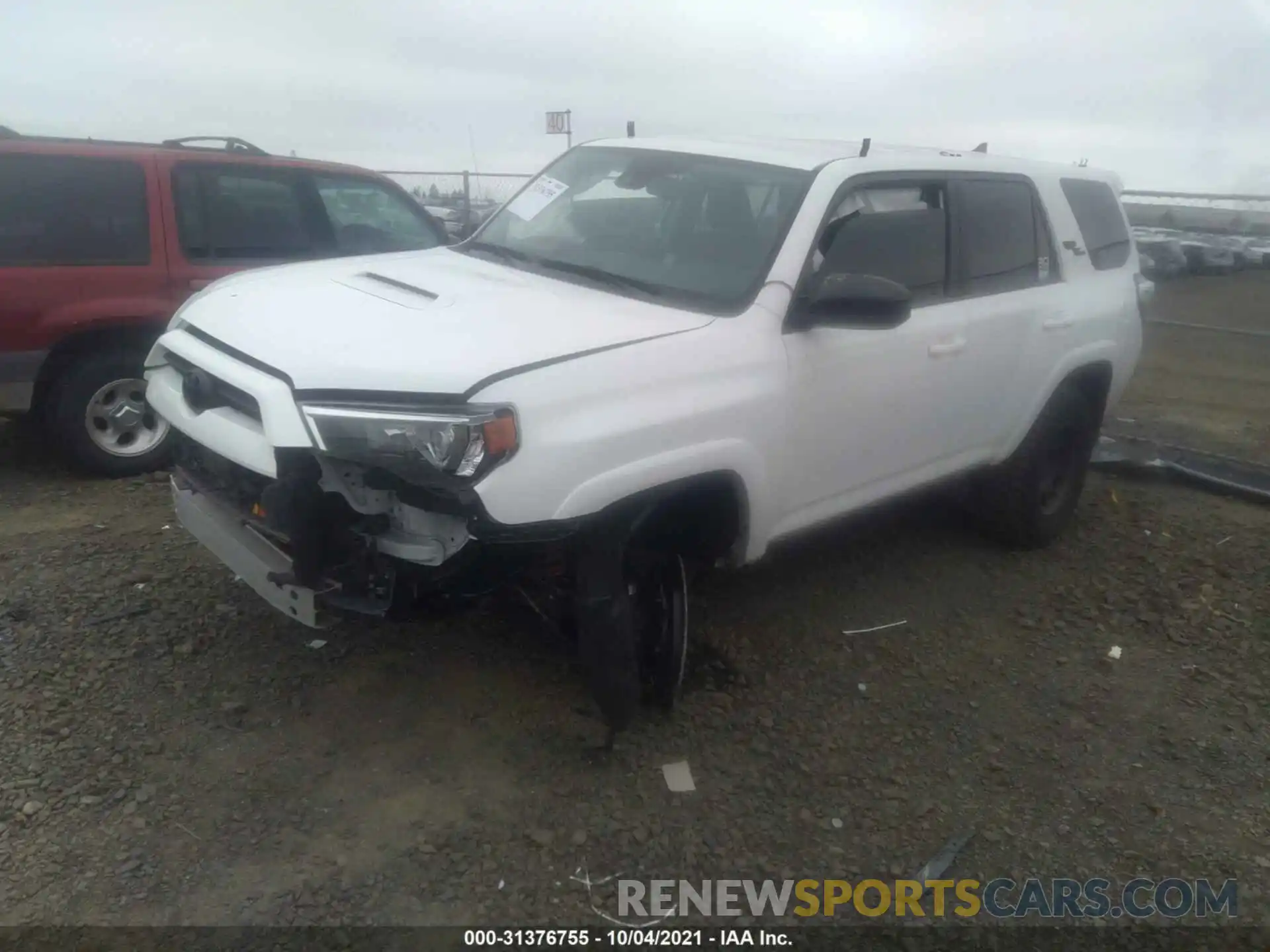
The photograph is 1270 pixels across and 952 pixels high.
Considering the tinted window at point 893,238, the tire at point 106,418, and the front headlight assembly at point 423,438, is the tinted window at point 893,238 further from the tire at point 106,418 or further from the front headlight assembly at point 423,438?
the tire at point 106,418

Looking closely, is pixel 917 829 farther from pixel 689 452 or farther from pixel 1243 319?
pixel 1243 319

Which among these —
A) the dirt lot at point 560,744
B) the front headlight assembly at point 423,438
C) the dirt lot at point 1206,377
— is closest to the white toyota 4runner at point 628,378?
the front headlight assembly at point 423,438

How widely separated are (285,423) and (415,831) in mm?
1212

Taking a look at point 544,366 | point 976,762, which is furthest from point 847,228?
point 976,762

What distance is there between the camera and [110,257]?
5.19m

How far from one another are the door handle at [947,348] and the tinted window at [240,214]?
12.4 feet

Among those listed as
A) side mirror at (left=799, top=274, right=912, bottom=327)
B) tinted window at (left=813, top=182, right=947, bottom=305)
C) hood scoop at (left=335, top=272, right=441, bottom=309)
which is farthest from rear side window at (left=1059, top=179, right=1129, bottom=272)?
hood scoop at (left=335, top=272, right=441, bottom=309)

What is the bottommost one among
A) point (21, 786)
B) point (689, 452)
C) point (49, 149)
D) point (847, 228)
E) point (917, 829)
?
point (917, 829)

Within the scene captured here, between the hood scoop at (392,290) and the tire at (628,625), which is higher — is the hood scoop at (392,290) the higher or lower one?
the higher one

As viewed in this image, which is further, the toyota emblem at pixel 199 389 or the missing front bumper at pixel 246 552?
the toyota emblem at pixel 199 389

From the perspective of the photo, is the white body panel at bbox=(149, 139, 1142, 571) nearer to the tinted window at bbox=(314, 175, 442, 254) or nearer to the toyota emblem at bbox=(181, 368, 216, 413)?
the toyota emblem at bbox=(181, 368, 216, 413)

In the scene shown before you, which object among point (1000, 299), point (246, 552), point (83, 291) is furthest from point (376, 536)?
point (83, 291)

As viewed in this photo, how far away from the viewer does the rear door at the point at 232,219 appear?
17.8 ft

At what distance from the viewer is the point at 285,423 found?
8.89 feet
